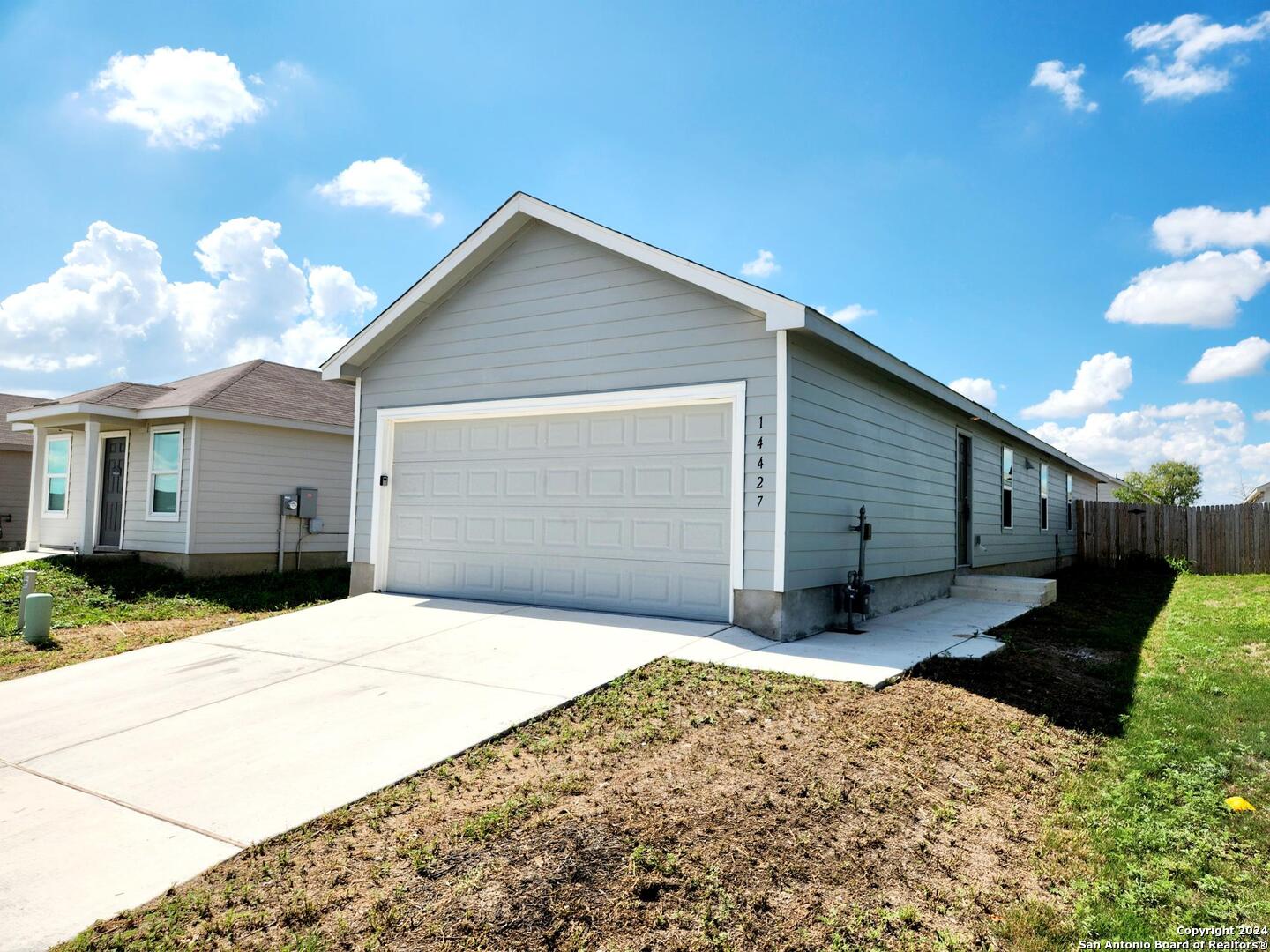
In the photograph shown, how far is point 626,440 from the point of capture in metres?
7.96

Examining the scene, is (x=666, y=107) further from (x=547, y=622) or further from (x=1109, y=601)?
(x=1109, y=601)

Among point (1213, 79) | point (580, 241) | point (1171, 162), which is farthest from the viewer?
point (1171, 162)

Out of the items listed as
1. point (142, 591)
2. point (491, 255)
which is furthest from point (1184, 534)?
point (142, 591)

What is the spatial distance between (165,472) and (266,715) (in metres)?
10.7

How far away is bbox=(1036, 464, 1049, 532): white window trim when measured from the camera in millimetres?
17234

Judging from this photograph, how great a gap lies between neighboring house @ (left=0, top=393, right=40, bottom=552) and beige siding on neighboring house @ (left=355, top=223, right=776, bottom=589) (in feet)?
50.2

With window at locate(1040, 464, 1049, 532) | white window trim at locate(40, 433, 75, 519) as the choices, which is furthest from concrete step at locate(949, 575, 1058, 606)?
white window trim at locate(40, 433, 75, 519)

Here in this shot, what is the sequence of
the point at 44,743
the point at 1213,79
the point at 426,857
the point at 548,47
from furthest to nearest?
the point at 1213,79, the point at 548,47, the point at 44,743, the point at 426,857

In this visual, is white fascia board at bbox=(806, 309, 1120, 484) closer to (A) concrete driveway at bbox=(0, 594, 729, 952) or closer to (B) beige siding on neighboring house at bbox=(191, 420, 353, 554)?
(A) concrete driveway at bbox=(0, 594, 729, 952)

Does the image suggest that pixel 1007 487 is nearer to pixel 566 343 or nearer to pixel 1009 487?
pixel 1009 487

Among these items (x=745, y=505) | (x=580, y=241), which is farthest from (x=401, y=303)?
(x=745, y=505)

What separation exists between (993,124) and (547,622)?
899cm

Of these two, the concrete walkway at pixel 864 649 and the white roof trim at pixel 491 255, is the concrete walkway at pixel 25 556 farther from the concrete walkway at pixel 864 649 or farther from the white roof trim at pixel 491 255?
the concrete walkway at pixel 864 649

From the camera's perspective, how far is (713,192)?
10.2m
